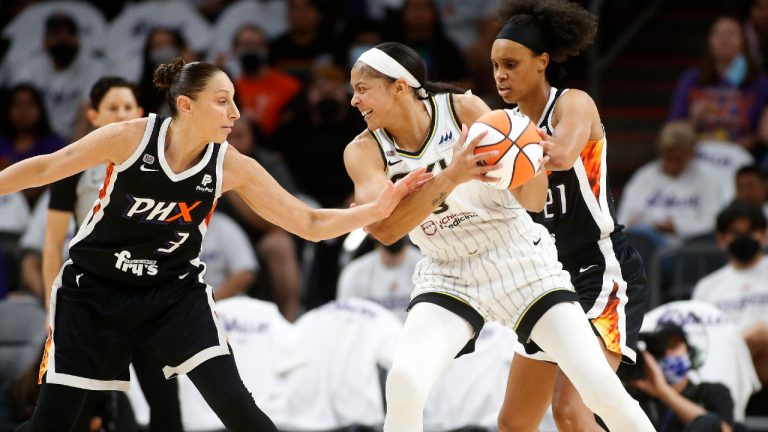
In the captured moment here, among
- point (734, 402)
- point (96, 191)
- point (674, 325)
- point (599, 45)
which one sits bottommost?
point (734, 402)

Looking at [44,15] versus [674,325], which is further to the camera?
[44,15]

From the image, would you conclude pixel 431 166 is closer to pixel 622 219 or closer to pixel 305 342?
pixel 305 342

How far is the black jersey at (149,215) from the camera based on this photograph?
4.88 metres

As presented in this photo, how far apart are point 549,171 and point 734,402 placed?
9.12 ft

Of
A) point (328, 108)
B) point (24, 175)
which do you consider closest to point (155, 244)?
point (24, 175)

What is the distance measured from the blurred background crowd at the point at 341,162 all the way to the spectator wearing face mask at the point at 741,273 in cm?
1

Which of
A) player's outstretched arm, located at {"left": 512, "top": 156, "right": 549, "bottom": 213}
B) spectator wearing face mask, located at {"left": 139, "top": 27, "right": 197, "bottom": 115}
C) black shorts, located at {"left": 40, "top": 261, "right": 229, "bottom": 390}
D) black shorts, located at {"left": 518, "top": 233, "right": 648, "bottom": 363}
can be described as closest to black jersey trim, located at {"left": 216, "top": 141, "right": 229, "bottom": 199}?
black shorts, located at {"left": 40, "top": 261, "right": 229, "bottom": 390}

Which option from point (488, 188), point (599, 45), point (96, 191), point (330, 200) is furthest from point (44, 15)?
point (488, 188)

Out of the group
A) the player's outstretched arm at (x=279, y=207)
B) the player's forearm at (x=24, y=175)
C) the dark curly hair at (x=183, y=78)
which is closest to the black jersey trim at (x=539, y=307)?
the player's outstretched arm at (x=279, y=207)

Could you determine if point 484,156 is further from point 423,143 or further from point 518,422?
point 518,422

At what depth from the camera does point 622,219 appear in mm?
9633

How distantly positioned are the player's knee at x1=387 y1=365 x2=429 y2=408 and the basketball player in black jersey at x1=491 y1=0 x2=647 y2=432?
2.33 feet

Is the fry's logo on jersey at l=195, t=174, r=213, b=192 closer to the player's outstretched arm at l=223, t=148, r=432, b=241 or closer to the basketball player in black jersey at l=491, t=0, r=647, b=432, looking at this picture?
the player's outstretched arm at l=223, t=148, r=432, b=241

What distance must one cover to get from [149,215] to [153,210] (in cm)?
3
